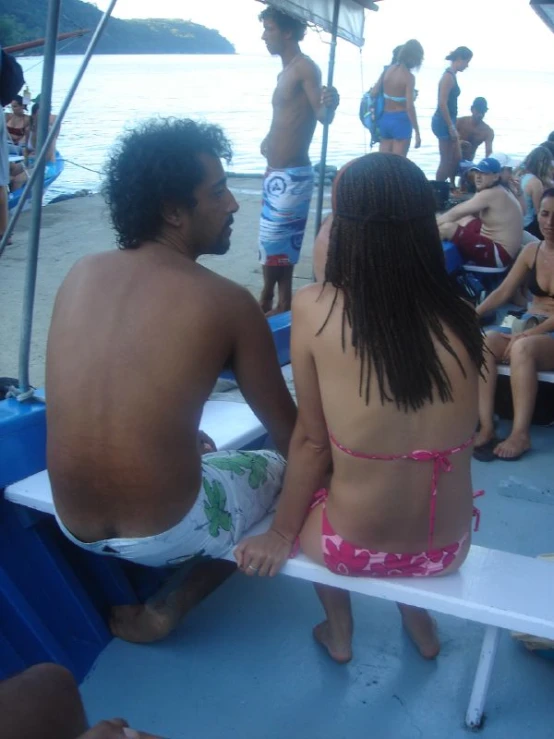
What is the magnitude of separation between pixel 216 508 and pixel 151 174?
822mm

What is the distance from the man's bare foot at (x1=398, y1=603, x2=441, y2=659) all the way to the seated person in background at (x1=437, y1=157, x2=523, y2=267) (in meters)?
3.22

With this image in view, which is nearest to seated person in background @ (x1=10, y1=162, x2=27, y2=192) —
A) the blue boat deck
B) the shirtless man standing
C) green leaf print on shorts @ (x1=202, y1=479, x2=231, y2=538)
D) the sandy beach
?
the sandy beach

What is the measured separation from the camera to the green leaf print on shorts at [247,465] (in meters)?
1.98

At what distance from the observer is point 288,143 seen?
174 inches

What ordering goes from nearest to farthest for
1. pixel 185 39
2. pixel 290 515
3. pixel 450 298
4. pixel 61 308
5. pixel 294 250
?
pixel 450 298, pixel 61 308, pixel 290 515, pixel 294 250, pixel 185 39

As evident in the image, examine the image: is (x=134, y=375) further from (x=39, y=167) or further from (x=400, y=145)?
(x=400, y=145)

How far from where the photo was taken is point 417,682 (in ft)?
6.41

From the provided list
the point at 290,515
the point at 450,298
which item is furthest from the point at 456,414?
the point at 290,515

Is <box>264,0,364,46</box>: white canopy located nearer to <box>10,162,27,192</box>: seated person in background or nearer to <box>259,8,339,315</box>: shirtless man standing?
<box>259,8,339,315</box>: shirtless man standing

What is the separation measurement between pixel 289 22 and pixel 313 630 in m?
3.51

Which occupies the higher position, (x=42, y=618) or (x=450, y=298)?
(x=450, y=298)

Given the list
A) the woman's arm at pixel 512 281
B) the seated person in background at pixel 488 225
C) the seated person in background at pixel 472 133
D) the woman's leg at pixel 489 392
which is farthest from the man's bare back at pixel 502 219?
the seated person in background at pixel 472 133

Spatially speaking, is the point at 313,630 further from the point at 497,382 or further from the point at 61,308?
the point at 497,382

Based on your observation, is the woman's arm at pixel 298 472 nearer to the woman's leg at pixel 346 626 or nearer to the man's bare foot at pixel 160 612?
the woman's leg at pixel 346 626
